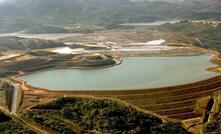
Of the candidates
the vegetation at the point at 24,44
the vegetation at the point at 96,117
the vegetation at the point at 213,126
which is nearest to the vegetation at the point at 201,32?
the vegetation at the point at 24,44

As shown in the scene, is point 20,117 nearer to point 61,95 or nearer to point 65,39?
point 61,95

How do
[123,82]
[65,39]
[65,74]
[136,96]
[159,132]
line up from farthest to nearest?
1. [65,39]
2. [65,74]
3. [123,82]
4. [136,96]
5. [159,132]

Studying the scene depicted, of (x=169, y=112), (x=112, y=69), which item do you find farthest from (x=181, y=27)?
(x=169, y=112)

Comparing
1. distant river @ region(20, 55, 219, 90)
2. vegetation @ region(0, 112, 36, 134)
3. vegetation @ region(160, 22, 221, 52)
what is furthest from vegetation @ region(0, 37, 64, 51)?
vegetation @ region(0, 112, 36, 134)

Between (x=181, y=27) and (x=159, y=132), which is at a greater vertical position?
(x=181, y=27)

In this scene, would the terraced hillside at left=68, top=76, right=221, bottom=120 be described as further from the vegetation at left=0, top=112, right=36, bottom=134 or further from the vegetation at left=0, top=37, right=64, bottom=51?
the vegetation at left=0, top=37, right=64, bottom=51

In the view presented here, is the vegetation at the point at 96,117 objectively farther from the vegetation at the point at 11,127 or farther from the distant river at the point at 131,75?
the distant river at the point at 131,75
